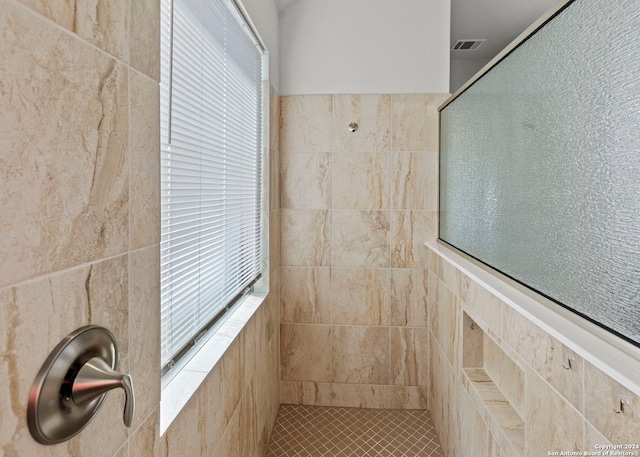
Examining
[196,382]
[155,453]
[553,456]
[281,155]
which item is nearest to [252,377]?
[196,382]

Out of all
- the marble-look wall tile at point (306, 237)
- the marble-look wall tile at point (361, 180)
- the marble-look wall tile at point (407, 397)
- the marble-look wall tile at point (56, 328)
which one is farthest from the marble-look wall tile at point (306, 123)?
the marble-look wall tile at point (56, 328)

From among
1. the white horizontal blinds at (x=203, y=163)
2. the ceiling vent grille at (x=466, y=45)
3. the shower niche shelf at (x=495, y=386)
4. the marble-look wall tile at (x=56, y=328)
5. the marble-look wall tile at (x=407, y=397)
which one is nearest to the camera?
the marble-look wall tile at (x=56, y=328)

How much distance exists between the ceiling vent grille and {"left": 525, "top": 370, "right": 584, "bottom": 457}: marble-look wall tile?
2.60m

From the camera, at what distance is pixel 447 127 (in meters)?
2.10

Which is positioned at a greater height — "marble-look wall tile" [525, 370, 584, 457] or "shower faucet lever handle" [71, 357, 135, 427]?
A: "shower faucet lever handle" [71, 357, 135, 427]

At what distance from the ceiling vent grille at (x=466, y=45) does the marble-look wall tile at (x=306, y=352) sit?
2394mm

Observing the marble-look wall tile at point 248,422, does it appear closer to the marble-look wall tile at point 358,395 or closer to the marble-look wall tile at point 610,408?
the marble-look wall tile at point 358,395

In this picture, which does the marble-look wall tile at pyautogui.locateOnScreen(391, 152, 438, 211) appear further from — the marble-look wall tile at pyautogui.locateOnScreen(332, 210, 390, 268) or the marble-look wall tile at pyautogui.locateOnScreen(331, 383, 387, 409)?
the marble-look wall tile at pyautogui.locateOnScreen(331, 383, 387, 409)

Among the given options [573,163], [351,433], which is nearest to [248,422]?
[351,433]

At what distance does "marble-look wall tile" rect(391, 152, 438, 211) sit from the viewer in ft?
7.44

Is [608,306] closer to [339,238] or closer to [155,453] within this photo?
[155,453]

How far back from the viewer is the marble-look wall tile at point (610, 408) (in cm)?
65

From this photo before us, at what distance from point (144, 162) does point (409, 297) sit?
6.31 feet

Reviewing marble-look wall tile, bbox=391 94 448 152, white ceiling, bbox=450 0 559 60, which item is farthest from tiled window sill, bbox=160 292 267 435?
white ceiling, bbox=450 0 559 60
